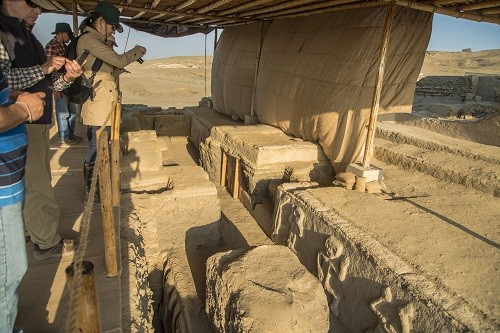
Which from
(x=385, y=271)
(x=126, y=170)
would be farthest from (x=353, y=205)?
(x=126, y=170)

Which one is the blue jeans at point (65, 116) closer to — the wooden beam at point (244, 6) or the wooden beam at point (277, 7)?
the wooden beam at point (244, 6)

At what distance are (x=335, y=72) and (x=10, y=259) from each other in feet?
17.5

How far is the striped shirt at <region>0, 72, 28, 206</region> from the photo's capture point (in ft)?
4.75

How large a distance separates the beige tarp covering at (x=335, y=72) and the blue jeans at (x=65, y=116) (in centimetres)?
410

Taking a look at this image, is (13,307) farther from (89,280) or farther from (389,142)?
(389,142)

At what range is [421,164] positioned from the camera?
19.0ft

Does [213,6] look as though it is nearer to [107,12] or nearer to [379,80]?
[379,80]

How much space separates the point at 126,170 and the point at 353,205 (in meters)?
3.31

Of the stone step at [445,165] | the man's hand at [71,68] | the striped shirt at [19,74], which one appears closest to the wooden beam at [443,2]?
the stone step at [445,165]

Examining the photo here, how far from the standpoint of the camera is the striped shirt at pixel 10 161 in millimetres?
1447

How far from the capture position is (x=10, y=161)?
4.92 feet

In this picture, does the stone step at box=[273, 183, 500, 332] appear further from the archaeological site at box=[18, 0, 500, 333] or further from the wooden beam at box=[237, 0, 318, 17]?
the wooden beam at box=[237, 0, 318, 17]

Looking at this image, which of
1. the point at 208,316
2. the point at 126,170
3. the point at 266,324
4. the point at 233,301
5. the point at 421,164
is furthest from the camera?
the point at 421,164

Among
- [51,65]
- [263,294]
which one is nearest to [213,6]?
[51,65]
